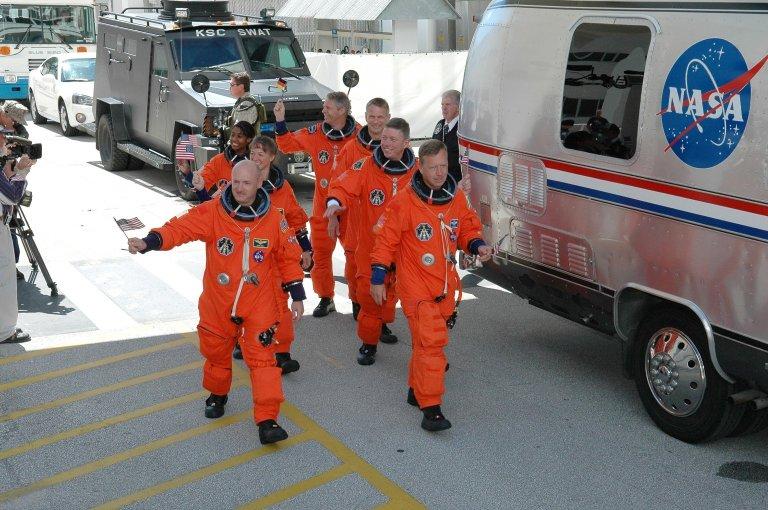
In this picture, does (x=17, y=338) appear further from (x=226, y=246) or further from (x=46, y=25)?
(x=46, y=25)

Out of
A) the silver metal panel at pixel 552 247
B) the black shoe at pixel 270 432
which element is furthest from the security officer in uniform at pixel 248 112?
the black shoe at pixel 270 432

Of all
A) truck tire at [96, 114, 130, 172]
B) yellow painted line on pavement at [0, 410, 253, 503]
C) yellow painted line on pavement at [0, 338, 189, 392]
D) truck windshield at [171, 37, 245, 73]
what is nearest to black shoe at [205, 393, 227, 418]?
yellow painted line on pavement at [0, 410, 253, 503]

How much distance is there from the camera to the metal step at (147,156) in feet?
46.8

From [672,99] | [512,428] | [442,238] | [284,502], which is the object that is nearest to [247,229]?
[442,238]

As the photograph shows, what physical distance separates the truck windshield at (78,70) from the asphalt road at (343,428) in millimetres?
12101

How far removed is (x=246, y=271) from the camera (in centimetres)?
601

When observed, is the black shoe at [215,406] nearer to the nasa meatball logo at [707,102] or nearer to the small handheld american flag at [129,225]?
the small handheld american flag at [129,225]

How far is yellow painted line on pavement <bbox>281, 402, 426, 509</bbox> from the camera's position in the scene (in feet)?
17.6

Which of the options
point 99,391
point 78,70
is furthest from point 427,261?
point 78,70

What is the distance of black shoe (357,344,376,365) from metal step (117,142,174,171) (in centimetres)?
750

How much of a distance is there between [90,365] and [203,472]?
2173 millimetres

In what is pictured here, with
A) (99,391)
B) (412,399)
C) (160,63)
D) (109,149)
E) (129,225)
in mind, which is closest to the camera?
(129,225)

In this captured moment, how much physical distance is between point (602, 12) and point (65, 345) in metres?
4.69

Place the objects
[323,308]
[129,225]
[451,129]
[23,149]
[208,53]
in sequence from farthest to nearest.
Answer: [208,53]
[451,129]
[323,308]
[23,149]
[129,225]
